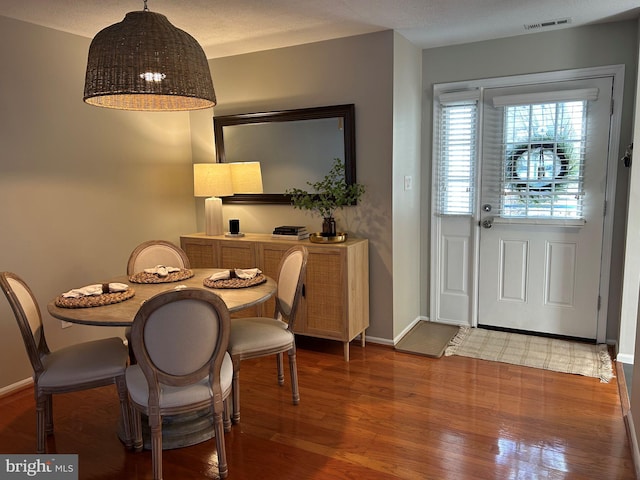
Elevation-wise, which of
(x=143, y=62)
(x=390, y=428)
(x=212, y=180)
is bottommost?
(x=390, y=428)

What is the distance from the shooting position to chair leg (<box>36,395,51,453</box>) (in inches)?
91.8

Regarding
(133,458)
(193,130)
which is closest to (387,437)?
(133,458)

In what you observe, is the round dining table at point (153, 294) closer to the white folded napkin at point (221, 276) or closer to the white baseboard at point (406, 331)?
the white folded napkin at point (221, 276)

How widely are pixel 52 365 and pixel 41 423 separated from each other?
283mm

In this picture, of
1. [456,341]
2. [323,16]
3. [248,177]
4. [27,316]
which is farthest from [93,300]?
[456,341]

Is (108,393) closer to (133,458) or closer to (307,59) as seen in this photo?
(133,458)

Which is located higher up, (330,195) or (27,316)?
(330,195)

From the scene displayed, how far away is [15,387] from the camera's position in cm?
316

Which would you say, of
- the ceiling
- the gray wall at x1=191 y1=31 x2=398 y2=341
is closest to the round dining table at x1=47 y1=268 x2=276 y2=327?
the gray wall at x1=191 y1=31 x2=398 y2=341

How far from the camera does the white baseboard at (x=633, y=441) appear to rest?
7.23 feet

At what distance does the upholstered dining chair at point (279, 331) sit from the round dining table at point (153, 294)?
147 mm

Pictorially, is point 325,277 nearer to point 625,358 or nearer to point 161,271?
point 161,271

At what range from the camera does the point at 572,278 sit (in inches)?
148

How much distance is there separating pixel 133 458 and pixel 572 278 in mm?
3264
